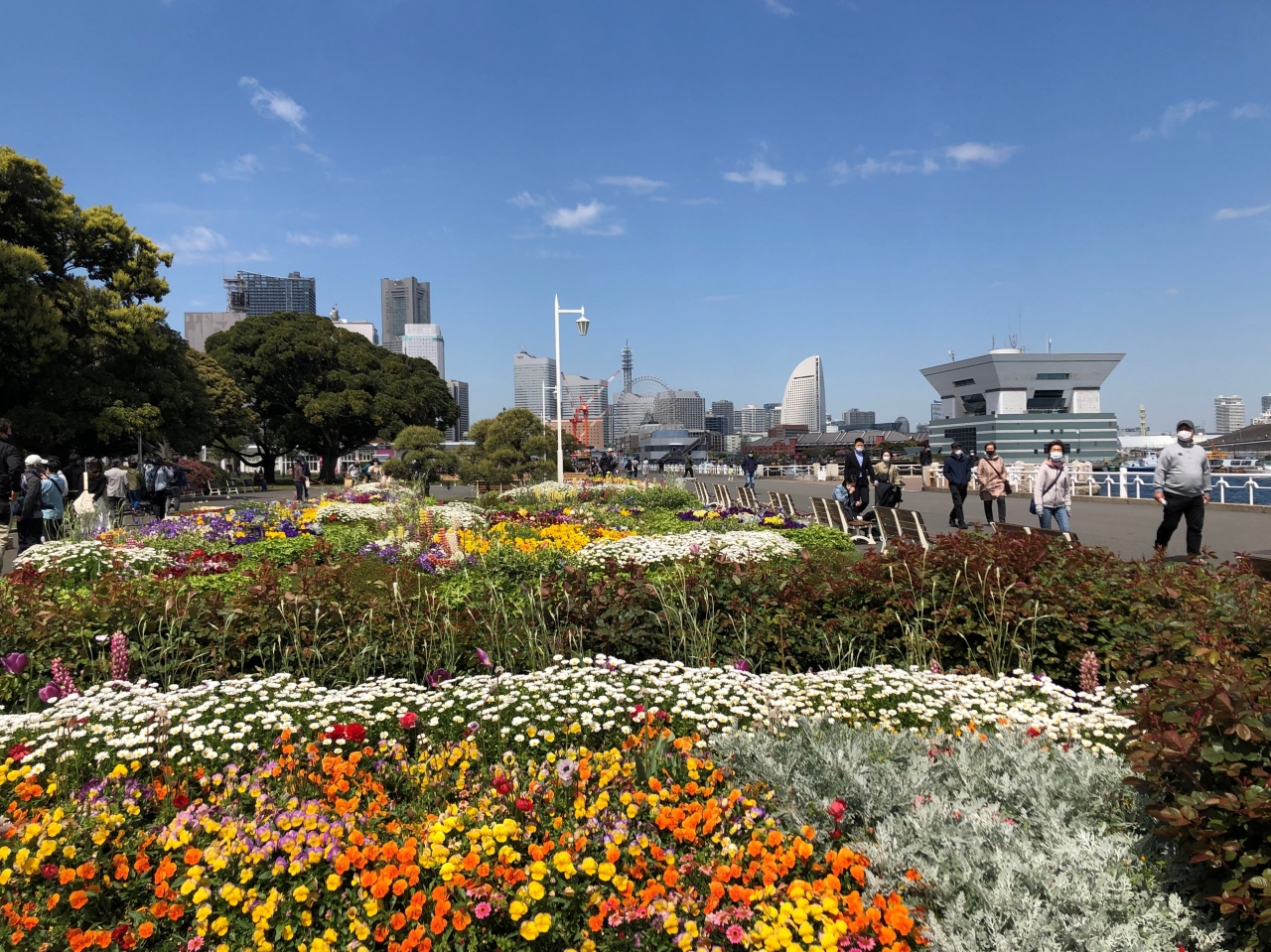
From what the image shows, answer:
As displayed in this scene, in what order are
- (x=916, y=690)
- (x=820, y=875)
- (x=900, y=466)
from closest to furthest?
1. (x=820, y=875)
2. (x=916, y=690)
3. (x=900, y=466)

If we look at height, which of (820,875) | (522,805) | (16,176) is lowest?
(820,875)

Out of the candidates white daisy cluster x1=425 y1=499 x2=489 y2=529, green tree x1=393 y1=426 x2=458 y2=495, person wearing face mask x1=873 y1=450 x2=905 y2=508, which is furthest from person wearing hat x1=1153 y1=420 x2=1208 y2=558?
green tree x1=393 y1=426 x2=458 y2=495

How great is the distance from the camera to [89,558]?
24.8 feet

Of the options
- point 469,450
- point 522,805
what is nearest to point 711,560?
point 522,805

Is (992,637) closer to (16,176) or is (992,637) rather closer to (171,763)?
(171,763)

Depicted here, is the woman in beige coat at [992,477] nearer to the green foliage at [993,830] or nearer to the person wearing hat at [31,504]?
the green foliage at [993,830]

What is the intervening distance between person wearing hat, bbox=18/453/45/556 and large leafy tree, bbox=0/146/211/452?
10372mm

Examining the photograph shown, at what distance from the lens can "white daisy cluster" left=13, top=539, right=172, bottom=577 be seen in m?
7.29

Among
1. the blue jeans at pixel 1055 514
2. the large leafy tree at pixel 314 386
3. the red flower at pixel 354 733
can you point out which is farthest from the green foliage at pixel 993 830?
the large leafy tree at pixel 314 386

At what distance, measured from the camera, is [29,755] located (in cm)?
286

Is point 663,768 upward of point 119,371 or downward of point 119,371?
downward

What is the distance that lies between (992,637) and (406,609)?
3.67 meters

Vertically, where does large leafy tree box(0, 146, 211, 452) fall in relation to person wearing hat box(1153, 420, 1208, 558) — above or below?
above

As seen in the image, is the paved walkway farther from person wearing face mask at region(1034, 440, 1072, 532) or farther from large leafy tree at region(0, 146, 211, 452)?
large leafy tree at region(0, 146, 211, 452)
